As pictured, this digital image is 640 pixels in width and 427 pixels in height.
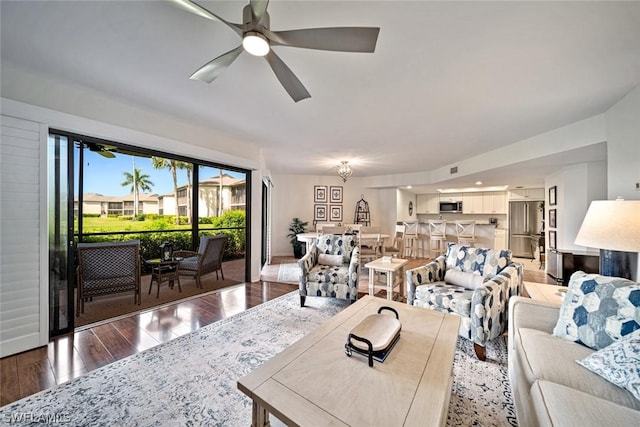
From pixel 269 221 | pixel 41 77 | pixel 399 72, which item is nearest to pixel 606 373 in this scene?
pixel 399 72

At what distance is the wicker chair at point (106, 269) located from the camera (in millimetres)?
2719

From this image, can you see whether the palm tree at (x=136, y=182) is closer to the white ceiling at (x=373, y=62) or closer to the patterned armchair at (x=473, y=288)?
the white ceiling at (x=373, y=62)

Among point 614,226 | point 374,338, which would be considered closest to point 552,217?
point 614,226

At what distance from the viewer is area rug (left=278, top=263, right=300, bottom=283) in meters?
4.44

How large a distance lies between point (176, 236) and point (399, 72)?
13.3ft

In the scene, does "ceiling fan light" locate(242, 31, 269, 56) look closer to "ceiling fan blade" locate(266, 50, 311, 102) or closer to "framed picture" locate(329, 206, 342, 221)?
"ceiling fan blade" locate(266, 50, 311, 102)

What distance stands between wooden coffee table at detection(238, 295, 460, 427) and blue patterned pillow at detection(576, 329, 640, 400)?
627 mm

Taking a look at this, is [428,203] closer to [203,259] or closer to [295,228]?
[295,228]

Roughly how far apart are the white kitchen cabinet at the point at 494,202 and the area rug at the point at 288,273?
6260 millimetres

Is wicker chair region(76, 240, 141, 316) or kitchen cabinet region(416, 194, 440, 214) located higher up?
kitchen cabinet region(416, 194, 440, 214)

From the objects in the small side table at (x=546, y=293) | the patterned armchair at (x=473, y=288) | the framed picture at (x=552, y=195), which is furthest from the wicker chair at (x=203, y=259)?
the framed picture at (x=552, y=195)

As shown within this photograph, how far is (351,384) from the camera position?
1.11 metres

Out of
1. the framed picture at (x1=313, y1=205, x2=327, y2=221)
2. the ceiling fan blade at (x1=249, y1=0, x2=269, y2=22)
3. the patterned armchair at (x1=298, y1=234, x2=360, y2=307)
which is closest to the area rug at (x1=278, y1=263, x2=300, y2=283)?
the patterned armchair at (x1=298, y1=234, x2=360, y2=307)

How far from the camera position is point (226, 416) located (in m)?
1.45
